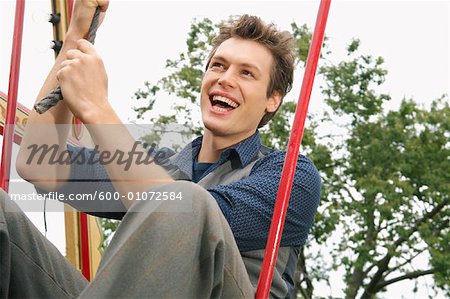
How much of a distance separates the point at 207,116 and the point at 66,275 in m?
0.57

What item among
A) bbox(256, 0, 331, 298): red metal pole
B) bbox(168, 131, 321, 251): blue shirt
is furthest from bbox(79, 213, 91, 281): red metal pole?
bbox(256, 0, 331, 298): red metal pole

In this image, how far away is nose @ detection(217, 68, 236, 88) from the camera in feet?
Result: 7.04

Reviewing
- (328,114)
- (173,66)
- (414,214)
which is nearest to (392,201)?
(414,214)

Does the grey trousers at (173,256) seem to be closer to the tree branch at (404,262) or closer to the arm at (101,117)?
the arm at (101,117)

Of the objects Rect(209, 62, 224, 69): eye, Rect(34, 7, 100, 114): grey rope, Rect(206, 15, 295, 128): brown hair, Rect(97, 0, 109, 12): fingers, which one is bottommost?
Rect(34, 7, 100, 114): grey rope

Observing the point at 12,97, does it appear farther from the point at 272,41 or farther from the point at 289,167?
the point at 289,167

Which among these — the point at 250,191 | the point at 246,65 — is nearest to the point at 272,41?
the point at 246,65

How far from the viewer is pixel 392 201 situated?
12086 mm

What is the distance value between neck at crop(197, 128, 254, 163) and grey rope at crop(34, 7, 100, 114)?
17.3 inches

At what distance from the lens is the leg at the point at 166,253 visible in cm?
135

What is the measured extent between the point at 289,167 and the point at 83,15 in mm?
569

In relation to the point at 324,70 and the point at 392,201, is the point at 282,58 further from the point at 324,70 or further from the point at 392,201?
the point at 324,70

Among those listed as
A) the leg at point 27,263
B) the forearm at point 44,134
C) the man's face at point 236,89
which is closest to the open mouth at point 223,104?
the man's face at point 236,89

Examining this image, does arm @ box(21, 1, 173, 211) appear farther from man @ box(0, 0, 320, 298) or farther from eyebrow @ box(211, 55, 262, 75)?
Result: eyebrow @ box(211, 55, 262, 75)
